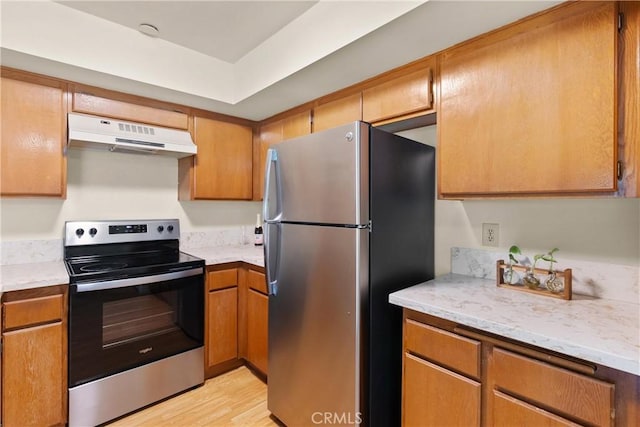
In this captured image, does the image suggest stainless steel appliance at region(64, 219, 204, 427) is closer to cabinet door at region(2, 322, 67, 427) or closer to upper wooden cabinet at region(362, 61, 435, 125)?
cabinet door at region(2, 322, 67, 427)

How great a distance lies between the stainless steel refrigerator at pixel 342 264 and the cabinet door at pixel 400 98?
21 centimetres

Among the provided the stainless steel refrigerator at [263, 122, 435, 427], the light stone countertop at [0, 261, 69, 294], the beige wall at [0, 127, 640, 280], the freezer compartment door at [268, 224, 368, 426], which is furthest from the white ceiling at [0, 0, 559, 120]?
the light stone countertop at [0, 261, 69, 294]

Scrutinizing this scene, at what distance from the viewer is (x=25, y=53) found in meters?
1.63

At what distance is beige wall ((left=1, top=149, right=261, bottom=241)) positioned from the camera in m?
2.07

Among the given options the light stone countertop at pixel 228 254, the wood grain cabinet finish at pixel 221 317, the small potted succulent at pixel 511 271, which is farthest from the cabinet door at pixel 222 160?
the small potted succulent at pixel 511 271

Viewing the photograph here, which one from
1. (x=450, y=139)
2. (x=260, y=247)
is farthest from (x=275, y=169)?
(x=260, y=247)

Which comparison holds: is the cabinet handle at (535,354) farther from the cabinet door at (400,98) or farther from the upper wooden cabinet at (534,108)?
the cabinet door at (400,98)

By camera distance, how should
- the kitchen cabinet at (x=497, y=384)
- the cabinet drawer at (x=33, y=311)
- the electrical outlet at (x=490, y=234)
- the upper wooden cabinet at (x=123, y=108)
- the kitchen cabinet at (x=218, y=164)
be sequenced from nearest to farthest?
the kitchen cabinet at (x=497, y=384) → the cabinet drawer at (x=33, y=311) → the electrical outlet at (x=490, y=234) → the upper wooden cabinet at (x=123, y=108) → the kitchen cabinet at (x=218, y=164)

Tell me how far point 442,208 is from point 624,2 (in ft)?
3.67

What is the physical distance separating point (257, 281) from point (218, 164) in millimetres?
1074

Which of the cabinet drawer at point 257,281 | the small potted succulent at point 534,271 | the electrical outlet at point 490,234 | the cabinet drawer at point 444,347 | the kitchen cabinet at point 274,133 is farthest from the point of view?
the kitchen cabinet at point 274,133

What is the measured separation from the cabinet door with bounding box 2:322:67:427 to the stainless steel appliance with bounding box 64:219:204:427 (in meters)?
0.06

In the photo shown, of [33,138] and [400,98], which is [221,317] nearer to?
[33,138]

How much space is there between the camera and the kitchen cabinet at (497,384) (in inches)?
35.6
